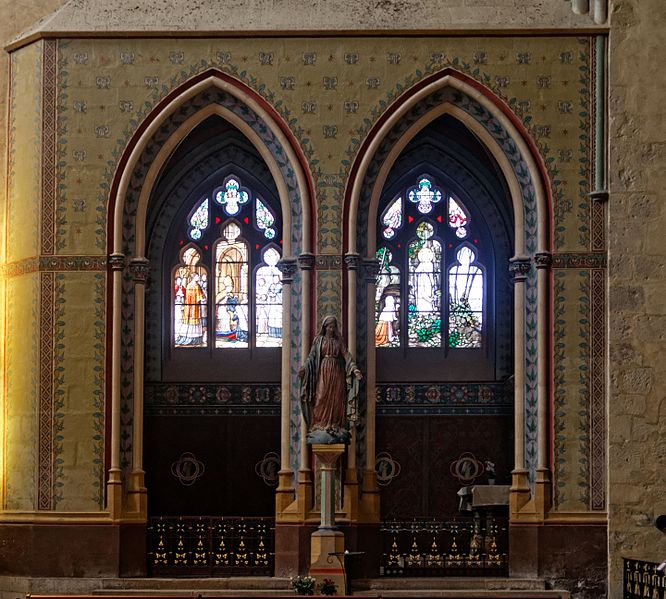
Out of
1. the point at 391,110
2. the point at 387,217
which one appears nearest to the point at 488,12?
the point at 391,110

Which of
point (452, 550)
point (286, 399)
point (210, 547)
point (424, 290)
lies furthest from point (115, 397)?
point (424, 290)

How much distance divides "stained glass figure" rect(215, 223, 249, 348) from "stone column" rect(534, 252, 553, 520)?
4.87m

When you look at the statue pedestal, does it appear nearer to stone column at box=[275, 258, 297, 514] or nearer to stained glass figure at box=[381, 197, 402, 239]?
stone column at box=[275, 258, 297, 514]

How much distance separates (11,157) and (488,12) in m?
6.99

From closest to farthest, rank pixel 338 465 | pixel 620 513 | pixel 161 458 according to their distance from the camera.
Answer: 1. pixel 620 513
2. pixel 338 465
3. pixel 161 458

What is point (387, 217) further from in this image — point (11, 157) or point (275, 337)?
point (11, 157)

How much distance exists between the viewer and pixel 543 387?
26234mm

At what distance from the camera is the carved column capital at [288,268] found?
2677 cm

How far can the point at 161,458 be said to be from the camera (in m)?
28.4

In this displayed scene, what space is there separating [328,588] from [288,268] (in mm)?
4652

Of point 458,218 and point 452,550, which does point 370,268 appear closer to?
point 458,218

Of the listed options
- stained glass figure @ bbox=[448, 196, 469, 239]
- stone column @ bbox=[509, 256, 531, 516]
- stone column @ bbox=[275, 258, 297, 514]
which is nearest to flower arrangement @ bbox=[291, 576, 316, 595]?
stone column @ bbox=[275, 258, 297, 514]

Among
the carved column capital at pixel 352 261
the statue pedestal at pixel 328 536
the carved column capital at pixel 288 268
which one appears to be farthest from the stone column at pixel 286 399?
the statue pedestal at pixel 328 536

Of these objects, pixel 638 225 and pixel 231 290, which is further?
pixel 231 290
